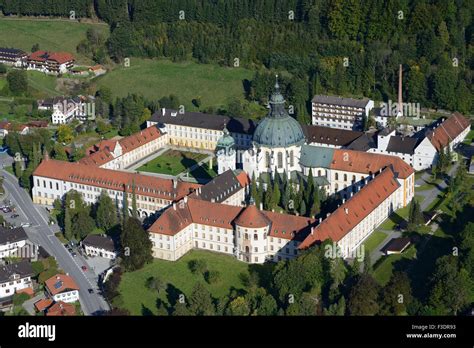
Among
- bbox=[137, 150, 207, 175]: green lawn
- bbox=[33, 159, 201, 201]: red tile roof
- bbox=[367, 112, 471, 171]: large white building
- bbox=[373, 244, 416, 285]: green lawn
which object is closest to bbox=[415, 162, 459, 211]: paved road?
bbox=[367, 112, 471, 171]: large white building

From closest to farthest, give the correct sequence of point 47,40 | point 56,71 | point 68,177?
point 68,177 < point 56,71 < point 47,40

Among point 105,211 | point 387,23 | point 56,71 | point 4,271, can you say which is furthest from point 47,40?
point 4,271

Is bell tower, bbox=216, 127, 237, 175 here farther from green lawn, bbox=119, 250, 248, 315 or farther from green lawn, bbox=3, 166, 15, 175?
green lawn, bbox=3, 166, 15, 175

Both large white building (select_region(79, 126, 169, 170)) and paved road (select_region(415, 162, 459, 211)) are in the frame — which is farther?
large white building (select_region(79, 126, 169, 170))

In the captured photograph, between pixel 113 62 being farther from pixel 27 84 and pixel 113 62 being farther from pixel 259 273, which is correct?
pixel 259 273

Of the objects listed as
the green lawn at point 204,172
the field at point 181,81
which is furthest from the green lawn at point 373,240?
the field at point 181,81

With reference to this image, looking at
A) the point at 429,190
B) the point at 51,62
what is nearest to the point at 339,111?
the point at 429,190

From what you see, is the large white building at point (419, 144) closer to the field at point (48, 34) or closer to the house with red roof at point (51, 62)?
the house with red roof at point (51, 62)
